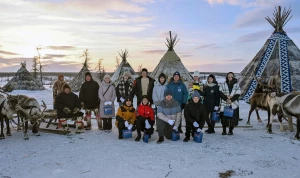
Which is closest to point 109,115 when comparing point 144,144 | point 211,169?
point 144,144

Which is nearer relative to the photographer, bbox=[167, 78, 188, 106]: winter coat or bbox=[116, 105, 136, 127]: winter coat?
bbox=[116, 105, 136, 127]: winter coat

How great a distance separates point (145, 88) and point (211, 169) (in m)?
3.18

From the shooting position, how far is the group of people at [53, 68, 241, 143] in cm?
612

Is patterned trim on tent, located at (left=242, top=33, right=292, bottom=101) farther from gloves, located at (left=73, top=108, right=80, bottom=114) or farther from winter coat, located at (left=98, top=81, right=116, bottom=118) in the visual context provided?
gloves, located at (left=73, top=108, right=80, bottom=114)

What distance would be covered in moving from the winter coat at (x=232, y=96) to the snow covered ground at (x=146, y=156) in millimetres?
367

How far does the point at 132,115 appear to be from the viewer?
6.46 m

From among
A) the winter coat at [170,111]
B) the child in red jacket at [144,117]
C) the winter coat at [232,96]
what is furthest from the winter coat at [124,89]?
the winter coat at [232,96]

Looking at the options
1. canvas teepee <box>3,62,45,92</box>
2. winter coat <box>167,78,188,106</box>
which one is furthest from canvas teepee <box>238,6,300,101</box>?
canvas teepee <box>3,62,45,92</box>

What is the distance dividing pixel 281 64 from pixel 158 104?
28.4 feet

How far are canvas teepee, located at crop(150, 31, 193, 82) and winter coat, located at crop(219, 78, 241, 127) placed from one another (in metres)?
6.68

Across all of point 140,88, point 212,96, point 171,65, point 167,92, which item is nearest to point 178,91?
point 167,92

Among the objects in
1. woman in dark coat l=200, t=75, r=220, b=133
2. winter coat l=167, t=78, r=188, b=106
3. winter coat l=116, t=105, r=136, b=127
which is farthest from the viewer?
woman in dark coat l=200, t=75, r=220, b=133

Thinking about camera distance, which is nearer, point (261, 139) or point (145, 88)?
point (261, 139)

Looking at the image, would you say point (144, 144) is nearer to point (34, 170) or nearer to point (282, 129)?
point (34, 170)
